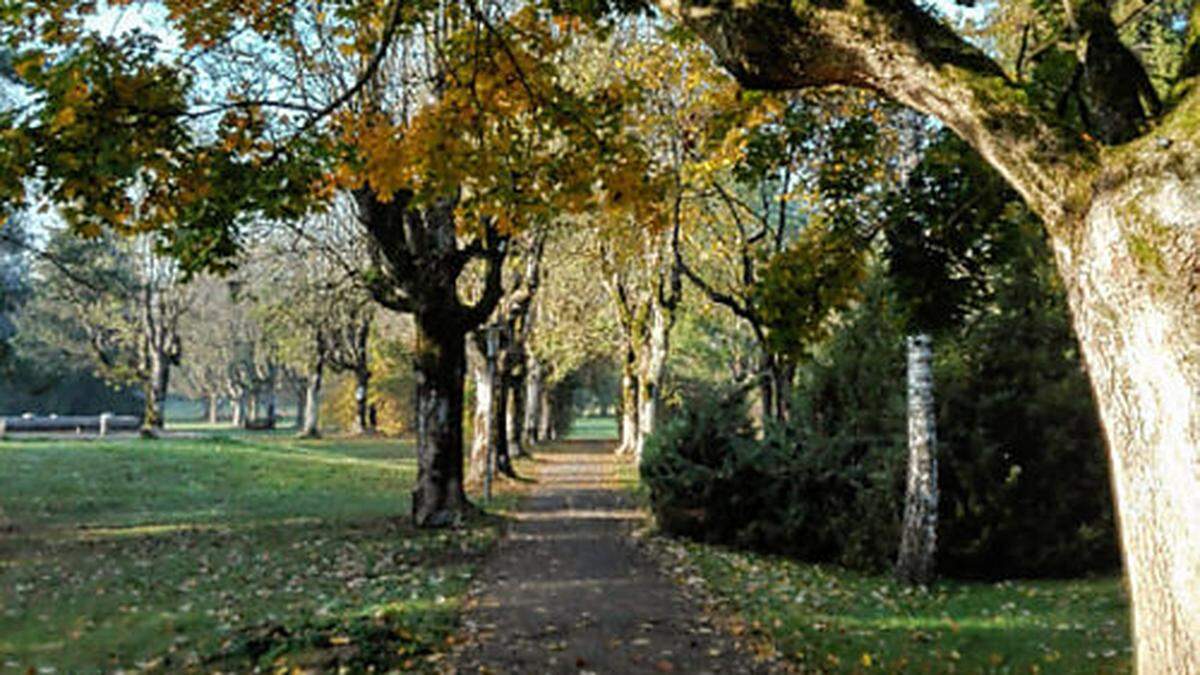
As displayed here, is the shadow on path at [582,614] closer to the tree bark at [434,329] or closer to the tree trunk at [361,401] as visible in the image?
the tree bark at [434,329]

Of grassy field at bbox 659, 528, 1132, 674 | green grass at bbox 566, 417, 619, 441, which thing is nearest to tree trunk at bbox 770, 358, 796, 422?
grassy field at bbox 659, 528, 1132, 674

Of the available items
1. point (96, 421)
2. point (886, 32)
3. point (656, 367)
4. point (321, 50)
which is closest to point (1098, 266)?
point (886, 32)

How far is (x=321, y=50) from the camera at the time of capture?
15.7 metres

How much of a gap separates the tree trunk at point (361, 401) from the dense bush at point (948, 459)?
34.2 meters

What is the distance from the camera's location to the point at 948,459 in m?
12.4

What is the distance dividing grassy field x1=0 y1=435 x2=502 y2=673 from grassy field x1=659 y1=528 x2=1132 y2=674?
129 inches

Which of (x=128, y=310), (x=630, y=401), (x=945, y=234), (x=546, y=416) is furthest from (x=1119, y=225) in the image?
(x=546, y=416)

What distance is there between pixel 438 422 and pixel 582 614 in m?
6.95

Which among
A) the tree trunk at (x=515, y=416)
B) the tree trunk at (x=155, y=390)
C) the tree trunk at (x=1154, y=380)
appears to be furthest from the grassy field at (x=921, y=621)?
the tree trunk at (x=155, y=390)

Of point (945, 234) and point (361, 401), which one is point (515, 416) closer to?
point (361, 401)

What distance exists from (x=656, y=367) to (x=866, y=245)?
733 inches

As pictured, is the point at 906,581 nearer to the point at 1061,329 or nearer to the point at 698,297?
the point at 1061,329

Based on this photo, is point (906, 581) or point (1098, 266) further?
point (906, 581)

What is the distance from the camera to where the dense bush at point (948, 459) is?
12.1 meters
